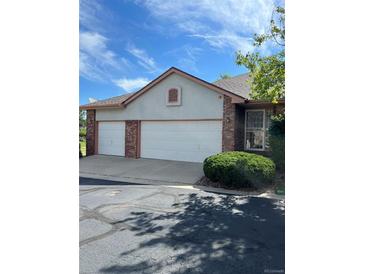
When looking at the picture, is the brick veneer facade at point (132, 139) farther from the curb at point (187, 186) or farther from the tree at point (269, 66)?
the tree at point (269, 66)

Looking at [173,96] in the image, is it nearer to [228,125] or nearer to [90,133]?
[228,125]

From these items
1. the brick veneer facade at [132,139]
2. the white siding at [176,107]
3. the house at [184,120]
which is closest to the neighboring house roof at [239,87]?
the house at [184,120]

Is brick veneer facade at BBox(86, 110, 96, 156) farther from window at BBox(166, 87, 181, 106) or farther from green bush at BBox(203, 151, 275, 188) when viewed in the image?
green bush at BBox(203, 151, 275, 188)

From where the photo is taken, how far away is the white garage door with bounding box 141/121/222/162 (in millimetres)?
11125

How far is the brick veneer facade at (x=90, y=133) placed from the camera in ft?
47.6

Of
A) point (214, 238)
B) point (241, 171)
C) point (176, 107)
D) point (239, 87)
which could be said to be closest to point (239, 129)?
point (176, 107)

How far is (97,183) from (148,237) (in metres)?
4.88

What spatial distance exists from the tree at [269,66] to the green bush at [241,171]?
213cm

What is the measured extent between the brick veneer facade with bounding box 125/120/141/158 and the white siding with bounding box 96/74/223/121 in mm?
393

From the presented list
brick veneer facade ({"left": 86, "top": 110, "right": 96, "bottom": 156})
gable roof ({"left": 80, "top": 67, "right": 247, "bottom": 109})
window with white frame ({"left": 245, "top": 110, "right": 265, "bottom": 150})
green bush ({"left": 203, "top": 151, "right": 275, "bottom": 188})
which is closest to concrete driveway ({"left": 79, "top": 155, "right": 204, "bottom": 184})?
green bush ({"left": 203, "top": 151, "right": 275, "bottom": 188})
